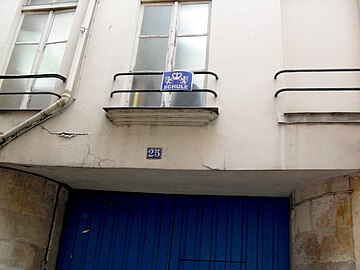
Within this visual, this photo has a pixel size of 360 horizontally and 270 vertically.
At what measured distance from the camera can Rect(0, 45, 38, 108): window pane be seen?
5.32 m

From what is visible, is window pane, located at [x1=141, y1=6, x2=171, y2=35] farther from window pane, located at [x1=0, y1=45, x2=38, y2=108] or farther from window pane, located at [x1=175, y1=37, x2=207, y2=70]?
window pane, located at [x1=0, y1=45, x2=38, y2=108]

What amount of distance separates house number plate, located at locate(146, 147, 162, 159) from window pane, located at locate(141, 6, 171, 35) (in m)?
1.80

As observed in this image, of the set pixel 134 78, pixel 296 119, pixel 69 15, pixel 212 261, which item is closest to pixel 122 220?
pixel 212 261

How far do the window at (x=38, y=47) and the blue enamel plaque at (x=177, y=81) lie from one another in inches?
66.2

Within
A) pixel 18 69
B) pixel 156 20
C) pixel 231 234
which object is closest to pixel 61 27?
pixel 18 69

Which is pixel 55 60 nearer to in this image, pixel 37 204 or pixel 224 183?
pixel 37 204

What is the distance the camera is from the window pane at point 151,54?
5133 millimetres

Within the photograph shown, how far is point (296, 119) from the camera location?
432 centimetres

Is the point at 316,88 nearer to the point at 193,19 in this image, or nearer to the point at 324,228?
the point at 324,228

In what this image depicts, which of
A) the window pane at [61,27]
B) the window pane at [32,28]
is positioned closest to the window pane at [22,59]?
the window pane at [32,28]

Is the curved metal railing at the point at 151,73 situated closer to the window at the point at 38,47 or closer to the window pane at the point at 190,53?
the window pane at the point at 190,53

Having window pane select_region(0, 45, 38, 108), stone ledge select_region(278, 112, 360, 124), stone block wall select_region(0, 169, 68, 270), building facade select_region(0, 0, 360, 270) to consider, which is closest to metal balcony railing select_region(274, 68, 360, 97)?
building facade select_region(0, 0, 360, 270)

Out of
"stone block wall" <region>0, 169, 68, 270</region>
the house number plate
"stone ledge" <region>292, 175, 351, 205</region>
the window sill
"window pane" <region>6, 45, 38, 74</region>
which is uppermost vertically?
"window pane" <region>6, 45, 38, 74</region>

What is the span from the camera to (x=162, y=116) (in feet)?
14.7
